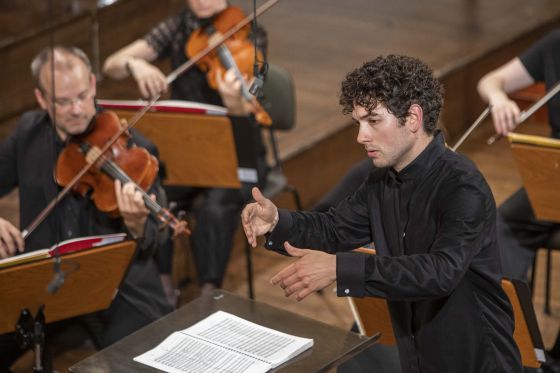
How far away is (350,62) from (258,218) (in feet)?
11.4

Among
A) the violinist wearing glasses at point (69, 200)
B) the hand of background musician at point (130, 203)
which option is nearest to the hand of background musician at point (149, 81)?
the violinist wearing glasses at point (69, 200)

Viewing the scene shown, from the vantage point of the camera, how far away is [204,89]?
429 cm

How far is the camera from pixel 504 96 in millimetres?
3721

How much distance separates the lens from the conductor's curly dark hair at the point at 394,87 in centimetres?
235

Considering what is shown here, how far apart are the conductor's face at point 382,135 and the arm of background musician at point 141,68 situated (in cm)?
162

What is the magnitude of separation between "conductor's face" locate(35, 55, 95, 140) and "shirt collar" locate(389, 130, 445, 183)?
127cm

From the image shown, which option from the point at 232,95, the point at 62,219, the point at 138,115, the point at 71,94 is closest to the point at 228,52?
the point at 232,95

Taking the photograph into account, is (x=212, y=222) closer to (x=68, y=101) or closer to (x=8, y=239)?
(x=68, y=101)

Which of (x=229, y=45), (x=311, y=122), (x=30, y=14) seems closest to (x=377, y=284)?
(x=229, y=45)

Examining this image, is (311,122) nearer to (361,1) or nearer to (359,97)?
(361,1)

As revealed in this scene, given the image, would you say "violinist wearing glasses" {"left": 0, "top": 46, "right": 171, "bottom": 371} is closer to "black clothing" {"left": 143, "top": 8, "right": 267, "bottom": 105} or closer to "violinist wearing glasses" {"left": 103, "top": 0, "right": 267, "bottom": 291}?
"violinist wearing glasses" {"left": 103, "top": 0, "right": 267, "bottom": 291}

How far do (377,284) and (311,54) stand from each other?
12.7ft

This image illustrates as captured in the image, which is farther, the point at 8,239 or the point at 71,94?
the point at 71,94

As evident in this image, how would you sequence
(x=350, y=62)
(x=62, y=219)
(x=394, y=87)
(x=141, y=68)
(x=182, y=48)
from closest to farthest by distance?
1. (x=394, y=87)
2. (x=62, y=219)
3. (x=141, y=68)
4. (x=182, y=48)
5. (x=350, y=62)
